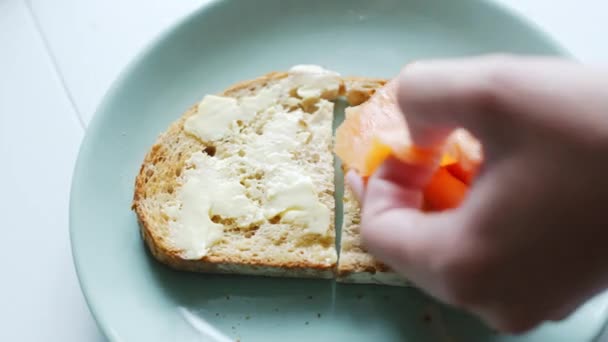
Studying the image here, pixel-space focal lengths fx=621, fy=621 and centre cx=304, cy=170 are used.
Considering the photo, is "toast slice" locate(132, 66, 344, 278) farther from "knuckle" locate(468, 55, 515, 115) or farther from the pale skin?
"knuckle" locate(468, 55, 515, 115)

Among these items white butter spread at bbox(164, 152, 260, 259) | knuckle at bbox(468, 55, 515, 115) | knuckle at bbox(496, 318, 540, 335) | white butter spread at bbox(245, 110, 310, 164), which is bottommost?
white butter spread at bbox(164, 152, 260, 259)

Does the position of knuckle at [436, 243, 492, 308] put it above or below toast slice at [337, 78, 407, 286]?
above

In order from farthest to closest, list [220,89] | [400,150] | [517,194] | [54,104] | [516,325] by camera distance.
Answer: [54,104], [220,89], [400,150], [516,325], [517,194]

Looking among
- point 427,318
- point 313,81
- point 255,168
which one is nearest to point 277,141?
point 255,168

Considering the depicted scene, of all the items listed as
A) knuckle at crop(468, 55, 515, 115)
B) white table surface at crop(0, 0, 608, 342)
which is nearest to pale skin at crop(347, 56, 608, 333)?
knuckle at crop(468, 55, 515, 115)

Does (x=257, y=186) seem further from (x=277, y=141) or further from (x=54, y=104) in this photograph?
(x=54, y=104)

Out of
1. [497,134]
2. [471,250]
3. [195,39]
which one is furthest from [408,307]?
[195,39]

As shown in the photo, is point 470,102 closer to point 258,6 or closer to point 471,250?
point 471,250
